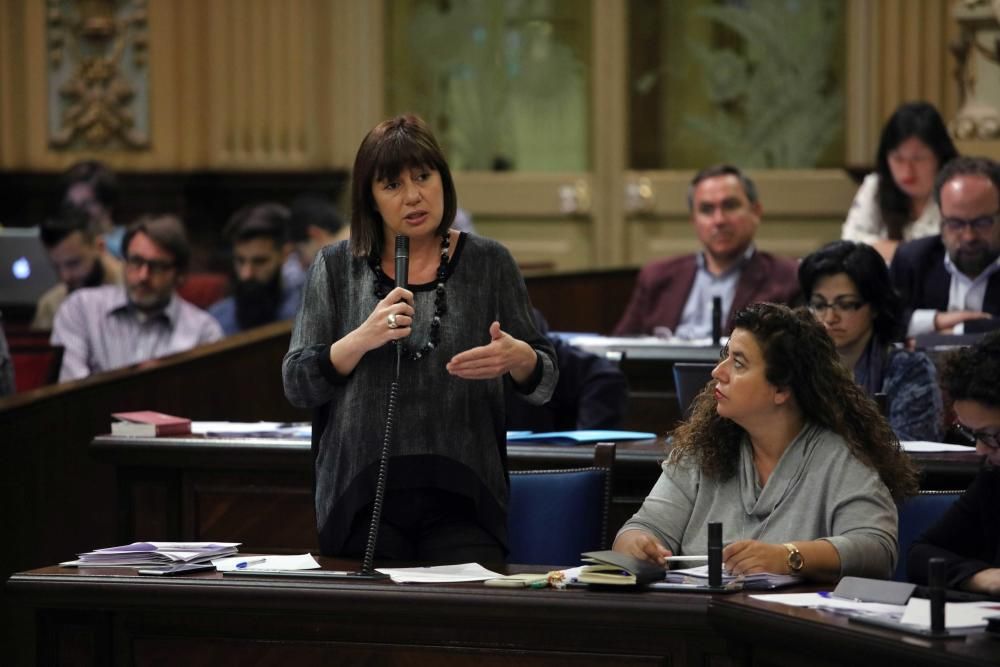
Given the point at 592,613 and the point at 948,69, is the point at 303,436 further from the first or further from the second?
the point at 948,69

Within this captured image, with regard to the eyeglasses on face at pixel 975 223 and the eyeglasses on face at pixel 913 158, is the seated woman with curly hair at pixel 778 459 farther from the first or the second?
the eyeglasses on face at pixel 913 158

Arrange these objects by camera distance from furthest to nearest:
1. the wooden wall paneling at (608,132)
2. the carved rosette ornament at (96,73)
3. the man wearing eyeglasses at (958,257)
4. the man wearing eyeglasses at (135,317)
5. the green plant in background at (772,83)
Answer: the wooden wall paneling at (608,132) → the green plant in background at (772,83) → the carved rosette ornament at (96,73) → the man wearing eyeglasses at (135,317) → the man wearing eyeglasses at (958,257)

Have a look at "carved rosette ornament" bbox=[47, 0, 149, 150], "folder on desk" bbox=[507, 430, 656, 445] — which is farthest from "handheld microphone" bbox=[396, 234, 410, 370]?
"carved rosette ornament" bbox=[47, 0, 149, 150]

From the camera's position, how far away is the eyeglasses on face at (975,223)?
489cm

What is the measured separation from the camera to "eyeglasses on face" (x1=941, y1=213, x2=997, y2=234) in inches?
193

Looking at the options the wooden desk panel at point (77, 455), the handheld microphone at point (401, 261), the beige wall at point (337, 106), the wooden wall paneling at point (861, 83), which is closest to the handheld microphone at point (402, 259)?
the handheld microphone at point (401, 261)

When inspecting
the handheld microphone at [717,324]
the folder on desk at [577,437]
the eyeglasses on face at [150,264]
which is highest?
the eyeglasses on face at [150,264]

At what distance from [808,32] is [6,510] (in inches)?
270

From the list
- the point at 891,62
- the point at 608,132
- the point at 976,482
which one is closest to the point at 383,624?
the point at 976,482

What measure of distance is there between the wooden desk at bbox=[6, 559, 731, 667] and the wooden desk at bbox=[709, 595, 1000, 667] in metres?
0.06

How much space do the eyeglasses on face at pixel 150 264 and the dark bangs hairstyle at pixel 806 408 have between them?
9.92 feet

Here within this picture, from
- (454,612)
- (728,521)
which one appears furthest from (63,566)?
(728,521)

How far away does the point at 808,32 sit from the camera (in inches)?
390

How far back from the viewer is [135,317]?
5805 mm
